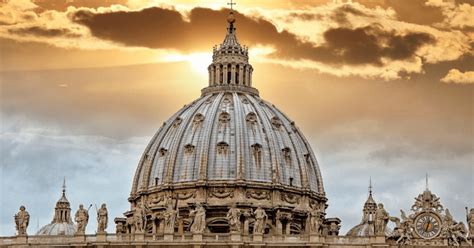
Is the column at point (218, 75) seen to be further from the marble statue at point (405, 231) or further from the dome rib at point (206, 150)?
the marble statue at point (405, 231)

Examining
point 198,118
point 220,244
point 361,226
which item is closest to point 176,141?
point 198,118

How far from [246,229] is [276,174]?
26.2m

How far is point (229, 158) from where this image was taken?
165625mm

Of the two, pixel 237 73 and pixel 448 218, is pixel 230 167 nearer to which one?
pixel 237 73

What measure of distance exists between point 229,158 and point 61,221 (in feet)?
129

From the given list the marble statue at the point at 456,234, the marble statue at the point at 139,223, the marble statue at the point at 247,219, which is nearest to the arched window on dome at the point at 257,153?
the marble statue at the point at 247,219

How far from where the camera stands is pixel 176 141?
168 m

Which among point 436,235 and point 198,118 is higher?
point 198,118

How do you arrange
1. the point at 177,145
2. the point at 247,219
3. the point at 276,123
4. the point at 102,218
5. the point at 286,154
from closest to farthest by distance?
the point at 102,218, the point at 247,219, the point at 286,154, the point at 177,145, the point at 276,123

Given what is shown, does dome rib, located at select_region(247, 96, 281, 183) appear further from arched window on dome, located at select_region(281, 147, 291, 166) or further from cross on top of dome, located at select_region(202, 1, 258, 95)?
cross on top of dome, located at select_region(202, 1, 258, 95)

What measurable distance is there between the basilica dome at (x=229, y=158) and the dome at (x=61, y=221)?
2311 cm

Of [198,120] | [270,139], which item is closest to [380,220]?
[270,139]

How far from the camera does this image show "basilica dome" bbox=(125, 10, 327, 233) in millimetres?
162500

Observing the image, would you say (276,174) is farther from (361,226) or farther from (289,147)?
(361,226)
